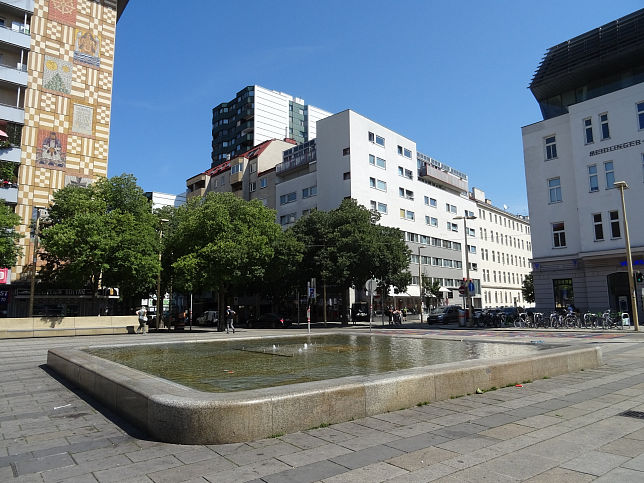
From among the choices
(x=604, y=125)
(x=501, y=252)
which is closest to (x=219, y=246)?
(x=604, y=125)

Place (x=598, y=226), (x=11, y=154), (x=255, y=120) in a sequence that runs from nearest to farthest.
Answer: (x=598, y=226), (x=11, y=154), (x=255, y=120)

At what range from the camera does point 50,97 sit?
42031 millimetres

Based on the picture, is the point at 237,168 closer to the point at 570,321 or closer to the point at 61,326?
the point at 61,326

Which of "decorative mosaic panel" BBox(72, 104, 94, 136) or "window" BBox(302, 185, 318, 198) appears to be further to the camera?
"window" BBox(302, 185, 318, 198)

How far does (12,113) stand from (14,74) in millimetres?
3392

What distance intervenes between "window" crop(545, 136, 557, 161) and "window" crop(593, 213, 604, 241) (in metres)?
6.37

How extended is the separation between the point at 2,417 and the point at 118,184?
1370 inches

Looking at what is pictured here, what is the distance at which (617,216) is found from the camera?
108 ft

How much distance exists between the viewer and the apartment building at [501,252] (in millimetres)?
79812

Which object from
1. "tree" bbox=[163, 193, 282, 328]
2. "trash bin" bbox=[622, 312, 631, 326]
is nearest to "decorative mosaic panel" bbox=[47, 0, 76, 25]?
"tree" bbox=[163, 193, 282, 328]

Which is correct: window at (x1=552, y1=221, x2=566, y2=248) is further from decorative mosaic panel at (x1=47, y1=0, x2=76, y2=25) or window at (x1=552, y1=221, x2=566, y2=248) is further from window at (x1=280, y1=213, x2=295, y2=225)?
decorative mosaic panel at (x1=47, y1=0, x2=76, y2=25)

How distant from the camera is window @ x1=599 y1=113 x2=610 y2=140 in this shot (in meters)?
34.3

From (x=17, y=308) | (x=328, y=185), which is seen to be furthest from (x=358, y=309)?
(x=17, y=308)

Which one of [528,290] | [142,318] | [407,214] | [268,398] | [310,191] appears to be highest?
[310,191]
